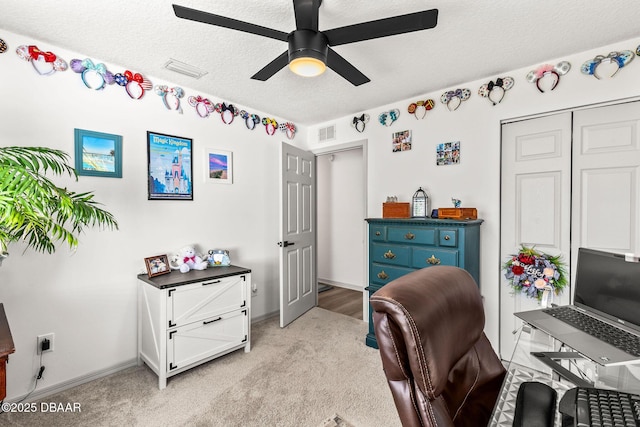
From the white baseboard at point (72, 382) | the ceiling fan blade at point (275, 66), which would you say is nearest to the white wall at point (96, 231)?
the white baseboard at point (72, 382)

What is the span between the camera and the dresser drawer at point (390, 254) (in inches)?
106

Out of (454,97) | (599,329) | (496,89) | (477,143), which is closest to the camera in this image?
(599,329)

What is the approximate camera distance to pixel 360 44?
2078mm

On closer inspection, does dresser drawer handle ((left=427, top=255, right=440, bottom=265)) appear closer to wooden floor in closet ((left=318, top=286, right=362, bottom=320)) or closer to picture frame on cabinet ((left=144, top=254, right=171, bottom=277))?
wooden floor in closet ((left=318, top=286, right=362, bottom=320))

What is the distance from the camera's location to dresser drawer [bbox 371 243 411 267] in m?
2.68

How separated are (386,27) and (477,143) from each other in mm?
1683

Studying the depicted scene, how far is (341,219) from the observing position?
198 inches

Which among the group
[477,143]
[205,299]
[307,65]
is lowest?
[205,299]

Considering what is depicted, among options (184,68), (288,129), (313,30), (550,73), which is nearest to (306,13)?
(313,30)

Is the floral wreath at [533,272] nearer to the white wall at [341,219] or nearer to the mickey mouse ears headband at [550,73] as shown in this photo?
the mickey mouse ears headband at [550,73]

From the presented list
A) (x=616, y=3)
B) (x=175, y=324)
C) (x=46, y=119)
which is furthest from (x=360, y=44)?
(x=175, y=324)

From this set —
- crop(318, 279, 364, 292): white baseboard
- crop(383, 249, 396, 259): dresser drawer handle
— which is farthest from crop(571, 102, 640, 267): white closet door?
crop(318, 279, 364, 292): white baseboard

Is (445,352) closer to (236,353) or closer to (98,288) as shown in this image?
(236,353)

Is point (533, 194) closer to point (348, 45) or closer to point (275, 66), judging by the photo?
point (348, 45)
